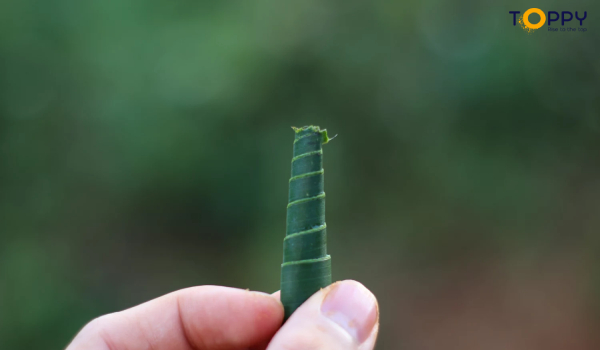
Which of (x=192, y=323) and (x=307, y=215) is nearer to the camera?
(x=307, y=215)

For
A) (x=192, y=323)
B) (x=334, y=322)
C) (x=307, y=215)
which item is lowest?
(x=192, y=323)

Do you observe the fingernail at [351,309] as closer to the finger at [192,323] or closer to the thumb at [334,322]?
the thumb at [334,322]

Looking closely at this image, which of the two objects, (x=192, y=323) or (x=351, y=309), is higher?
(x=351, y=309)

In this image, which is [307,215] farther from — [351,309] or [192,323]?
[192,323]

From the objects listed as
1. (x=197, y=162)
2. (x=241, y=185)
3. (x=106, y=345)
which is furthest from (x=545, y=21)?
(x=106, y=345)

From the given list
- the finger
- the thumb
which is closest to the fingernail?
the thumb

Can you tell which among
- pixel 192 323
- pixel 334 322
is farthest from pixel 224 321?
pixel 334 322
